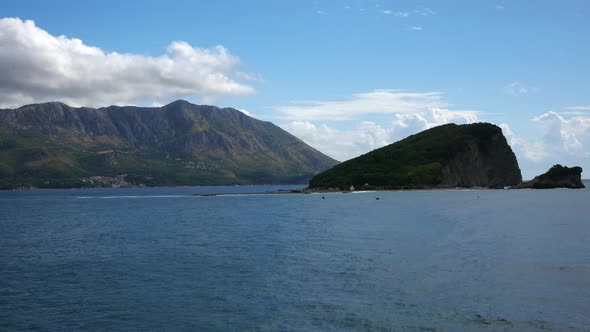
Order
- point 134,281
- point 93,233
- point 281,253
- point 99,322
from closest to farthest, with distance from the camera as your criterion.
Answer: point 99,322
point 134,281
point 281,253
point 93,233

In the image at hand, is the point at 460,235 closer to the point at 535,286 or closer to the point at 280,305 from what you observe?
the point at 535,286

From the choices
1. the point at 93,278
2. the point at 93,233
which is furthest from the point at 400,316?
the point at 93,233

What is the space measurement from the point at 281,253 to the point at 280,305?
28.2 m

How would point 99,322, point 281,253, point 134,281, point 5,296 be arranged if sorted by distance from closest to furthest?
point 99,322, point 5,296, point 134,281, point 281,253

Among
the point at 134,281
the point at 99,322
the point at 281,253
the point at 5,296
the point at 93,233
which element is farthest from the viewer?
the point at 93,233

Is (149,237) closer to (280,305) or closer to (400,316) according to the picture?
(280,305)

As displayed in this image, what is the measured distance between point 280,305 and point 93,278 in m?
23.9

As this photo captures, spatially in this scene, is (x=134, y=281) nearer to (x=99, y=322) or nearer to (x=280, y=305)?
(x=99, y=322)

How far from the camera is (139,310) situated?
38.7 metres

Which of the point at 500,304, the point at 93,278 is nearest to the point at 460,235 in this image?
the point at 500,304

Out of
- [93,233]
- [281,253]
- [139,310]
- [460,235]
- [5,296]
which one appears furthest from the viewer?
[93,233]

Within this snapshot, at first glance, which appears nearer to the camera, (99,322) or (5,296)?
(99,322)

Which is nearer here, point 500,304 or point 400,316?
point 400,316

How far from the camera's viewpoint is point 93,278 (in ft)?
171
